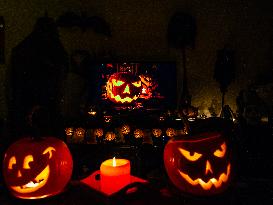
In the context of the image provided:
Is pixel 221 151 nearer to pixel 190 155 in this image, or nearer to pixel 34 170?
pixel 190 155

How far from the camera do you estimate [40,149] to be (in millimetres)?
1293

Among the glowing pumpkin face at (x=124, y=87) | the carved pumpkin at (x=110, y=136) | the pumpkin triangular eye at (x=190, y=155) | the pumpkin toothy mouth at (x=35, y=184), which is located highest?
the glowing pumpkin face at (x=124, y=87)

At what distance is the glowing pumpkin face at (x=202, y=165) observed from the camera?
126 cm

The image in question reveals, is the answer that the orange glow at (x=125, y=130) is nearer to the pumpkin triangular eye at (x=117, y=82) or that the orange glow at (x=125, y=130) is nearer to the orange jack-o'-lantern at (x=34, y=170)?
the pumpkin triangular eye at (x=117, y=82)

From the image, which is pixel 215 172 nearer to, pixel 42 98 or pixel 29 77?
pixel 42 98

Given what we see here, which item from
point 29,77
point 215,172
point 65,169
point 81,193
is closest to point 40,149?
point 65,169

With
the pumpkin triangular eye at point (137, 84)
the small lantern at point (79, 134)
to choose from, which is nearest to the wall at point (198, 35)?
the pumpkin triangular eye at point (137, 84)

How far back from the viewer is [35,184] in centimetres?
129

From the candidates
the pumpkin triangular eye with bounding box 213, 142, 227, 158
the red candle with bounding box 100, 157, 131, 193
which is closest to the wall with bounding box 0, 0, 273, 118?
the pumpkin triangular eye with bounding box 213, 142, 227, 158

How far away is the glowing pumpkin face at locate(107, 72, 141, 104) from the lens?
3982mm

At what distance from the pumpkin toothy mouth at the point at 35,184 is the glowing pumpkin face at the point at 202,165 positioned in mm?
644

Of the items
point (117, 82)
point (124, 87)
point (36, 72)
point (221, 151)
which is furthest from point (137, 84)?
point (221, 151)

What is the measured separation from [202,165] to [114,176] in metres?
0.43

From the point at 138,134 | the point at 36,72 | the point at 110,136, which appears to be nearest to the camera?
the point at 36,72
